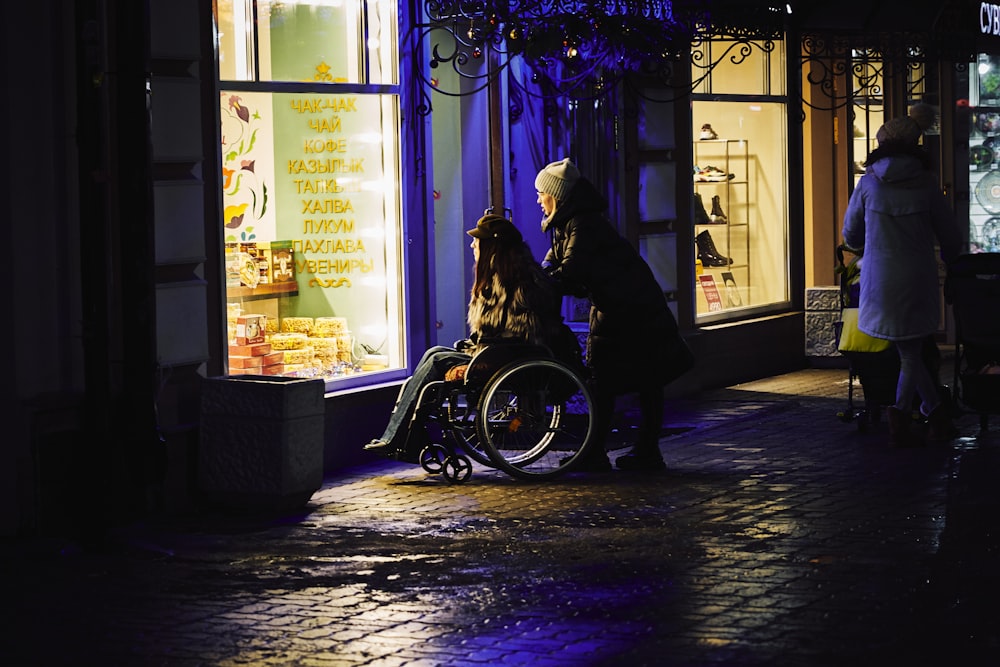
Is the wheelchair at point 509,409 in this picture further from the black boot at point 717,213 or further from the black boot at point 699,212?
the black boot at point 717,213

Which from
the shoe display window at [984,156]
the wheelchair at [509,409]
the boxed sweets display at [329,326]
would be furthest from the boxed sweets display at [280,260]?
the shoe display window at [984,156]

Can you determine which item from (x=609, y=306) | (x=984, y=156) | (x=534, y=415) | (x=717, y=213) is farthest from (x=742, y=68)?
(x=534, y=415)

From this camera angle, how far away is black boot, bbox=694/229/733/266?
51.1ft

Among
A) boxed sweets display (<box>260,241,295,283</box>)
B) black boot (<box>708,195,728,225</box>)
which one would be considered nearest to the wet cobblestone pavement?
boxed sweets display (<box>260,241,295,283</box>)

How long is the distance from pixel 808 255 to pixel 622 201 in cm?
464

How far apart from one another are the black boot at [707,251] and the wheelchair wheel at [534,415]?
5210 millimetres

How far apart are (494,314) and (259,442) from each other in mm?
1710

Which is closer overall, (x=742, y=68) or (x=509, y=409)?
(x=509, y=409)

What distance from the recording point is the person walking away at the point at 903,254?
36.4 feet

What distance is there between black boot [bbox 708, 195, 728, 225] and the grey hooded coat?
14.7 ft

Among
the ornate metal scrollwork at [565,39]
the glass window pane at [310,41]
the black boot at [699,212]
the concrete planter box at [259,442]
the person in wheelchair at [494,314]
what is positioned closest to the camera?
the concrete planter box at [259,442]

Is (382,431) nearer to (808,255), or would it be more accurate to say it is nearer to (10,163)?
(10,163)

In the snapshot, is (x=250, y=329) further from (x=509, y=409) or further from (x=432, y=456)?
(x=509, y=409)

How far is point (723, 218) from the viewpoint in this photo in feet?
52.2
